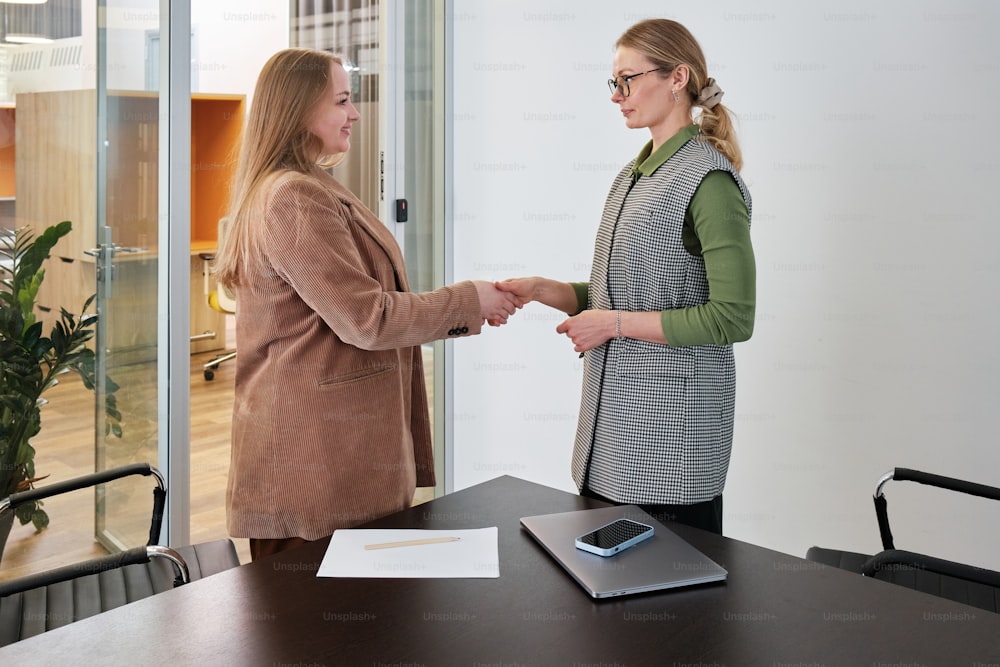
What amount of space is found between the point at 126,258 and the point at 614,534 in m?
1.74

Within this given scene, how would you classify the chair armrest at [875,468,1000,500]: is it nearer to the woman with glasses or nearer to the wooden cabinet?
the woman with glasses

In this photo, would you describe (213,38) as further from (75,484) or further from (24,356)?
(75,484)

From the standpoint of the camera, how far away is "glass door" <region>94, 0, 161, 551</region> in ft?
8.27

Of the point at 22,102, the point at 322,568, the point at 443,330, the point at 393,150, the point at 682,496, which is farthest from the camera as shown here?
the point at 393,150

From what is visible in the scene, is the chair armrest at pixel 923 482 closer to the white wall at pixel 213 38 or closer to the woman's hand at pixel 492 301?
the woman's hand at pixel 492 301

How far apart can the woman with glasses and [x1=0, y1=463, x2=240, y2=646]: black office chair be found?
89 centimetres

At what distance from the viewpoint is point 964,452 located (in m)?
2.90

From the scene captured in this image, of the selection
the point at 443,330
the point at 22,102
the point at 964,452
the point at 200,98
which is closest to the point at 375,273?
the point at 443,330

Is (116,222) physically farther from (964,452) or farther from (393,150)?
(964,452)

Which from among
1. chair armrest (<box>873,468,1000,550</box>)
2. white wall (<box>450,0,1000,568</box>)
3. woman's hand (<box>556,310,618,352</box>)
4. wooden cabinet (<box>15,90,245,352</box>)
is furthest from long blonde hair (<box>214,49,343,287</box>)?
white wall (<box>450,0,1000,568</box>)

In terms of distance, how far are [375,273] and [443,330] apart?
0.66ft

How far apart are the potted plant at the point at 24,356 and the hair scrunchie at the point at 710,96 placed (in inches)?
64.3

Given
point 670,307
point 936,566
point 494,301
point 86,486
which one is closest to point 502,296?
point 494,301

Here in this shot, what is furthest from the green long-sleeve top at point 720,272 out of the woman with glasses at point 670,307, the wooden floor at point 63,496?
the wooden floor at point 63,496
